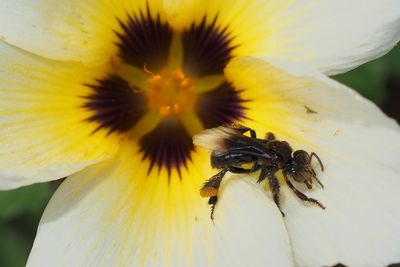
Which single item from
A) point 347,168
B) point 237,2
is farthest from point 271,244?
point 237,2

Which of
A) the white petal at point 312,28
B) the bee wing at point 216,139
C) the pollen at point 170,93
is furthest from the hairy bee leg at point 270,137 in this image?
the pollen at point 170,93

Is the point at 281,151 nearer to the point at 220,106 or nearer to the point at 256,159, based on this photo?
the point at 256,159

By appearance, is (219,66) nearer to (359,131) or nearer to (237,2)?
(237,2)

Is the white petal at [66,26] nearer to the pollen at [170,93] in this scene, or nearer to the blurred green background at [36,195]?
the pollen at [170,93]

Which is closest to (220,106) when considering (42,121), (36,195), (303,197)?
(303,197)

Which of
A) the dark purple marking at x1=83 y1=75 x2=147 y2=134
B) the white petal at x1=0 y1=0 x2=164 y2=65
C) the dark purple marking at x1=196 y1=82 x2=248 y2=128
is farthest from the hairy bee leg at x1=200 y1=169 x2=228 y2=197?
the white petal at x1=0 y1=0 x2=164 y2=65

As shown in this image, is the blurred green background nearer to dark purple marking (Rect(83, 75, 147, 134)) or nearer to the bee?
dark purple marking (Rect(83, 75, 147, 134))
